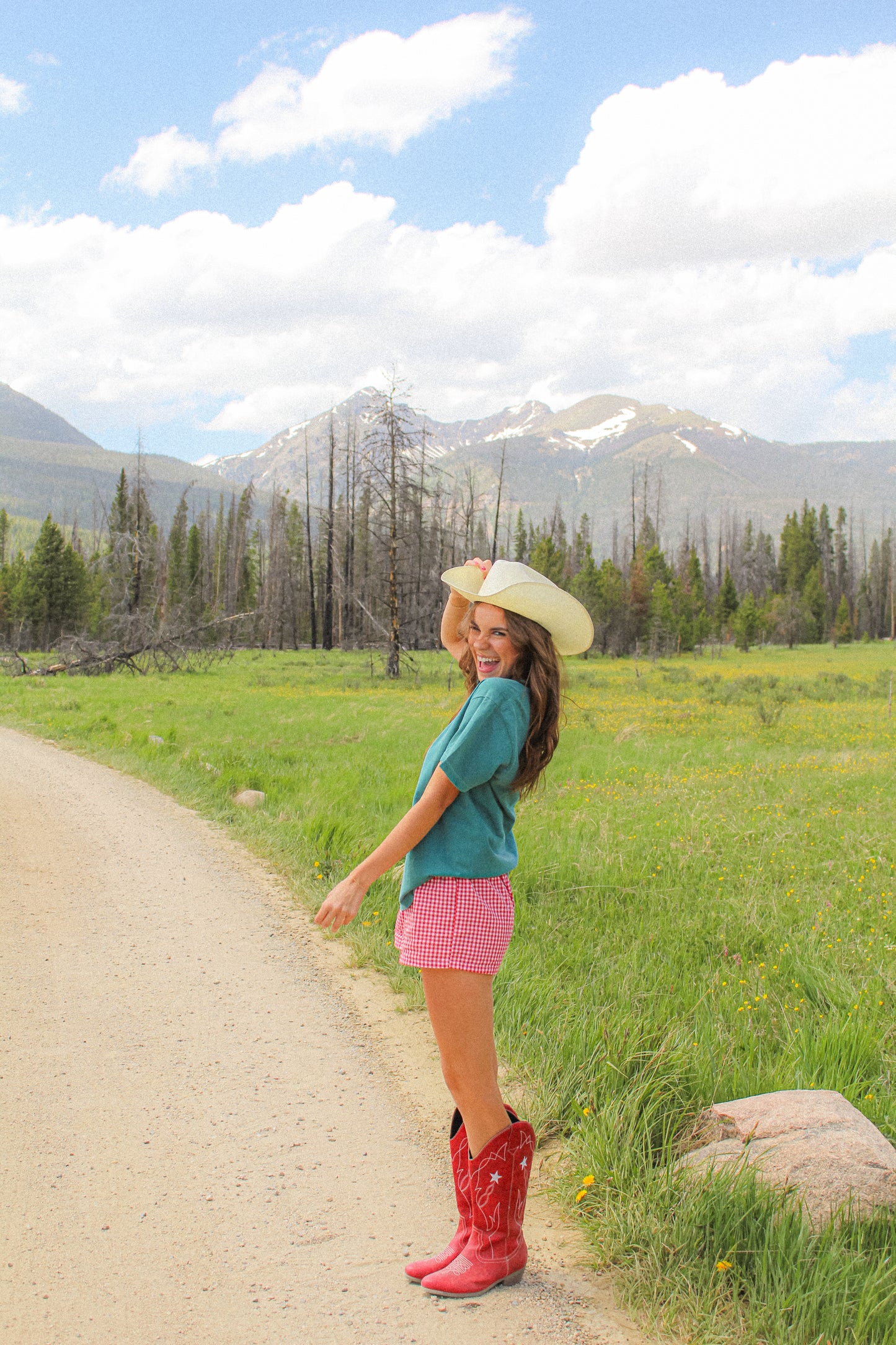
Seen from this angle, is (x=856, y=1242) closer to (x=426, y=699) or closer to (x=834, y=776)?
(x=834, y=776)

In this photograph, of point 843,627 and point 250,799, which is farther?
point 843,627

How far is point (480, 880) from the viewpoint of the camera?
2.60 m

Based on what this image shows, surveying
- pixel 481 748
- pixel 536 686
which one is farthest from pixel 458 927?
pixel 536 686

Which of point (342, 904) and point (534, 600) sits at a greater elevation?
point (534, 600)

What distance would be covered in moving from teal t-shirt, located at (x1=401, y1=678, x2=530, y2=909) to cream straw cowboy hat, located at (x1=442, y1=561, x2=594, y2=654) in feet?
0.73

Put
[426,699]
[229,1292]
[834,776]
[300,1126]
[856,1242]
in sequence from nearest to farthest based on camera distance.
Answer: [229,1292] → [856,1242] → [300,1126] → [834,776] → [426,699]

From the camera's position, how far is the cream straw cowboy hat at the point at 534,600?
2609mm

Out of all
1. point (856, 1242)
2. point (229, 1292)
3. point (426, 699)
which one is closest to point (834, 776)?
point (856, 1242)

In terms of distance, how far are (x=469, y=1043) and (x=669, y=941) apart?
3603 millimetres

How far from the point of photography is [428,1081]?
13.1 ft

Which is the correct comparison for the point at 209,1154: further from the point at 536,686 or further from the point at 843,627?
the point at 843,627

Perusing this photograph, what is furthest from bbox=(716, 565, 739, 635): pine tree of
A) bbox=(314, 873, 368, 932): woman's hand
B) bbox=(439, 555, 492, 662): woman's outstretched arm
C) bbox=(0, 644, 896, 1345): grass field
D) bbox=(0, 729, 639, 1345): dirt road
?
bbox=(314, 873, 368, 932): woman's hand

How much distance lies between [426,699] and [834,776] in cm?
1429

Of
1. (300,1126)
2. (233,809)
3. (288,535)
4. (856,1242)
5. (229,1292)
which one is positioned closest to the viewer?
(229,1292)
